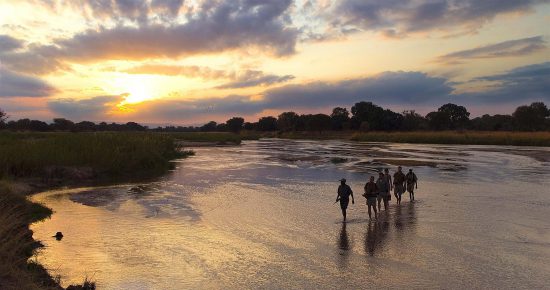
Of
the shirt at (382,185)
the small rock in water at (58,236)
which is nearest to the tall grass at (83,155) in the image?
the small rock in water at (58,236)

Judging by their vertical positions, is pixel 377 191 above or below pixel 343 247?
above

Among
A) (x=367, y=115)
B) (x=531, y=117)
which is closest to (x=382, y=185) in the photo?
(x=531, y=117)

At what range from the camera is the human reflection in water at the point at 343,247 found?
40.7 feet

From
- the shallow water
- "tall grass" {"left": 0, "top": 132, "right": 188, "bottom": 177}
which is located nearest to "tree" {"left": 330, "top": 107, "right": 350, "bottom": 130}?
"tall grass" {"left": 0, "top": 132, "right": 188, "bottom": 177}

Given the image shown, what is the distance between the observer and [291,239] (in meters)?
15.0

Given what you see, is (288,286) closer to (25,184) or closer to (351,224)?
(351,224)

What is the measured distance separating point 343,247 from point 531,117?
133 metres

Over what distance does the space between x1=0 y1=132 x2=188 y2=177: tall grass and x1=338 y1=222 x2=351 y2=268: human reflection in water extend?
2061cm

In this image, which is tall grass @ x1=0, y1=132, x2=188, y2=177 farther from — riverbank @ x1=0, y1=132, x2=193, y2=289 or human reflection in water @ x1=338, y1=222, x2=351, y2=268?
human reflection in water @ x1=338, y1=222, x2=351, y2=268

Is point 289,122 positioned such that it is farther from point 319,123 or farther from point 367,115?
point 367,115

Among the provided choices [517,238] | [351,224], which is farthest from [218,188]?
[517,238]

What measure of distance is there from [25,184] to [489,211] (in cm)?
2394

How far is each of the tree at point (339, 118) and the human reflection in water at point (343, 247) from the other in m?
155

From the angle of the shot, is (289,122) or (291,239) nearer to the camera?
(291,239)
